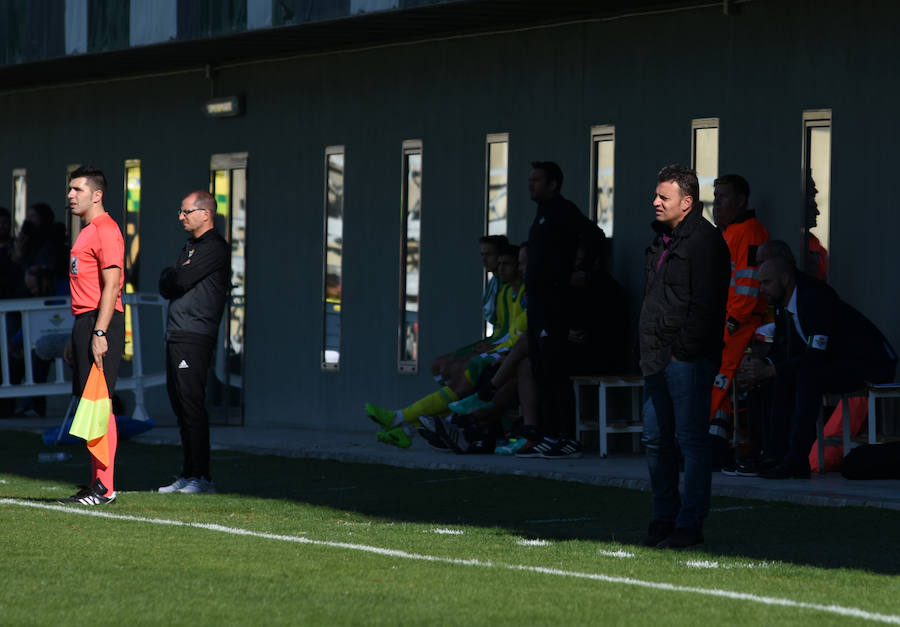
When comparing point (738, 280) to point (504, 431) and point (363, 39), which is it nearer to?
point (504, 431)

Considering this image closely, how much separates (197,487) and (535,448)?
3379mm

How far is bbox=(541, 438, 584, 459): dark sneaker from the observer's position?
14.1 metres

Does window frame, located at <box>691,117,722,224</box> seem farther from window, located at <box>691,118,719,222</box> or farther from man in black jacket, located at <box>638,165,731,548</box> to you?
man in black jacket, located at <box>638,165,731,548</box>

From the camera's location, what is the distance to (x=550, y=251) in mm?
14258

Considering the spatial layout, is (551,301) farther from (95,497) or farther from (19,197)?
(19,197)

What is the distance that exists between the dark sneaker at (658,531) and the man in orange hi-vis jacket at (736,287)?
154 inches

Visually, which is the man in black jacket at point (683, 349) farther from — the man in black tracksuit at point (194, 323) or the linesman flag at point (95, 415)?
the man in black tracksuit at point (194, 323)

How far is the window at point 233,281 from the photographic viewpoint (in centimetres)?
1984

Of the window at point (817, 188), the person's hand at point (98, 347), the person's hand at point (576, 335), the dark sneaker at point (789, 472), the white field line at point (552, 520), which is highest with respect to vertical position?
the window at point (817, 188)

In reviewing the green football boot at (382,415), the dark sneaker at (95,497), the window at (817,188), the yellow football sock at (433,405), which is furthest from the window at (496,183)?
the dark sneaker at (95,497)

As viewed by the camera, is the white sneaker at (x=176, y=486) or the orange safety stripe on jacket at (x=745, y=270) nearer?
the white sneaker at (x=176, y=486)

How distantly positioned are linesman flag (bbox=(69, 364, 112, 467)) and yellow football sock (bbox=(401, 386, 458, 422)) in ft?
15.7

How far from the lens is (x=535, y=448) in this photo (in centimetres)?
1417

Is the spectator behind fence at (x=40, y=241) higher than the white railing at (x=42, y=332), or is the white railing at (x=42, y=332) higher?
the spectator behind fence at (x=40, y=241)
